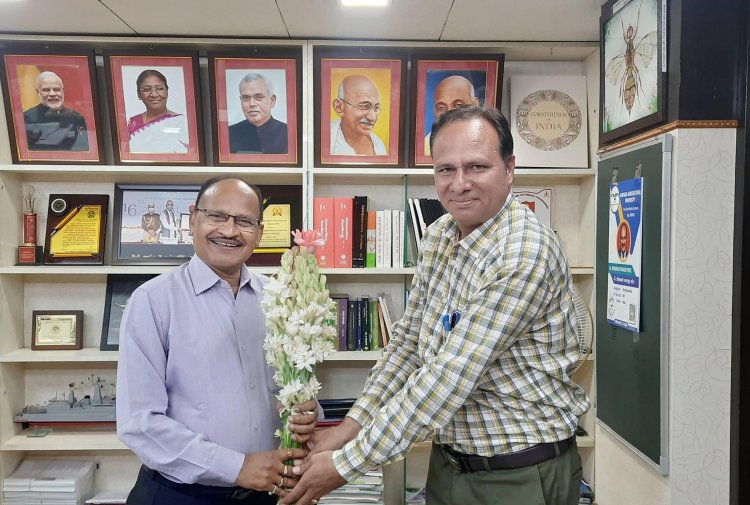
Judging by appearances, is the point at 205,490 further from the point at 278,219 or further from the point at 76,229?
the point at 76,229

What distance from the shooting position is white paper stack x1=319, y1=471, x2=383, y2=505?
9.24 feet

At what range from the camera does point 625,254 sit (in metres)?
2.29

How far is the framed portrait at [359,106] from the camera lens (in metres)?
2.99

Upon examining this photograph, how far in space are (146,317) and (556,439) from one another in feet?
3.59

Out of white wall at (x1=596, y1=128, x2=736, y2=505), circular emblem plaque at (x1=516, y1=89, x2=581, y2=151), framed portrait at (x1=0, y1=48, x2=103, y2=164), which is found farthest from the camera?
circular emblem plaque at (x1=516, y1=89, x2=581, y2=151)

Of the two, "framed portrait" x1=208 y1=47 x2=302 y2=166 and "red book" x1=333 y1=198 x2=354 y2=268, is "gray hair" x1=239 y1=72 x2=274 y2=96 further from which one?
"red book" x1=333 y1=198 x2=354 y2=268

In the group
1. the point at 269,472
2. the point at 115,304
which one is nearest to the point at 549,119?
the point at 269,472

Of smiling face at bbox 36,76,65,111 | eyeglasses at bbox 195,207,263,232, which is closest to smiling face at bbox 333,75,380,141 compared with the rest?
smiling face at bbox 36,76,65,111

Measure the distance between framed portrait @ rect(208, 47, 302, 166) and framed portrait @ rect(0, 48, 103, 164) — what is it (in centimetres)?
62

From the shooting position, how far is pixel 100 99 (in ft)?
9.87

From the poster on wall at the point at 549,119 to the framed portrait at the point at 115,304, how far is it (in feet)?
6.93

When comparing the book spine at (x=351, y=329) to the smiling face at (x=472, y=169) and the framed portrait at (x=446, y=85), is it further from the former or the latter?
the smiling face at (x=472, y=169)

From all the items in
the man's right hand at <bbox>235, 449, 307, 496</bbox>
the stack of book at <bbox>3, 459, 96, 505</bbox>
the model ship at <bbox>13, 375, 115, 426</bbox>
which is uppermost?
the man's right hand at <bbox>235, 449, 307, 496</bbox>

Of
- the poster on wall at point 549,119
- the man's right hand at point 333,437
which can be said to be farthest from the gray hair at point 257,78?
the man's right hand at point 333,437
